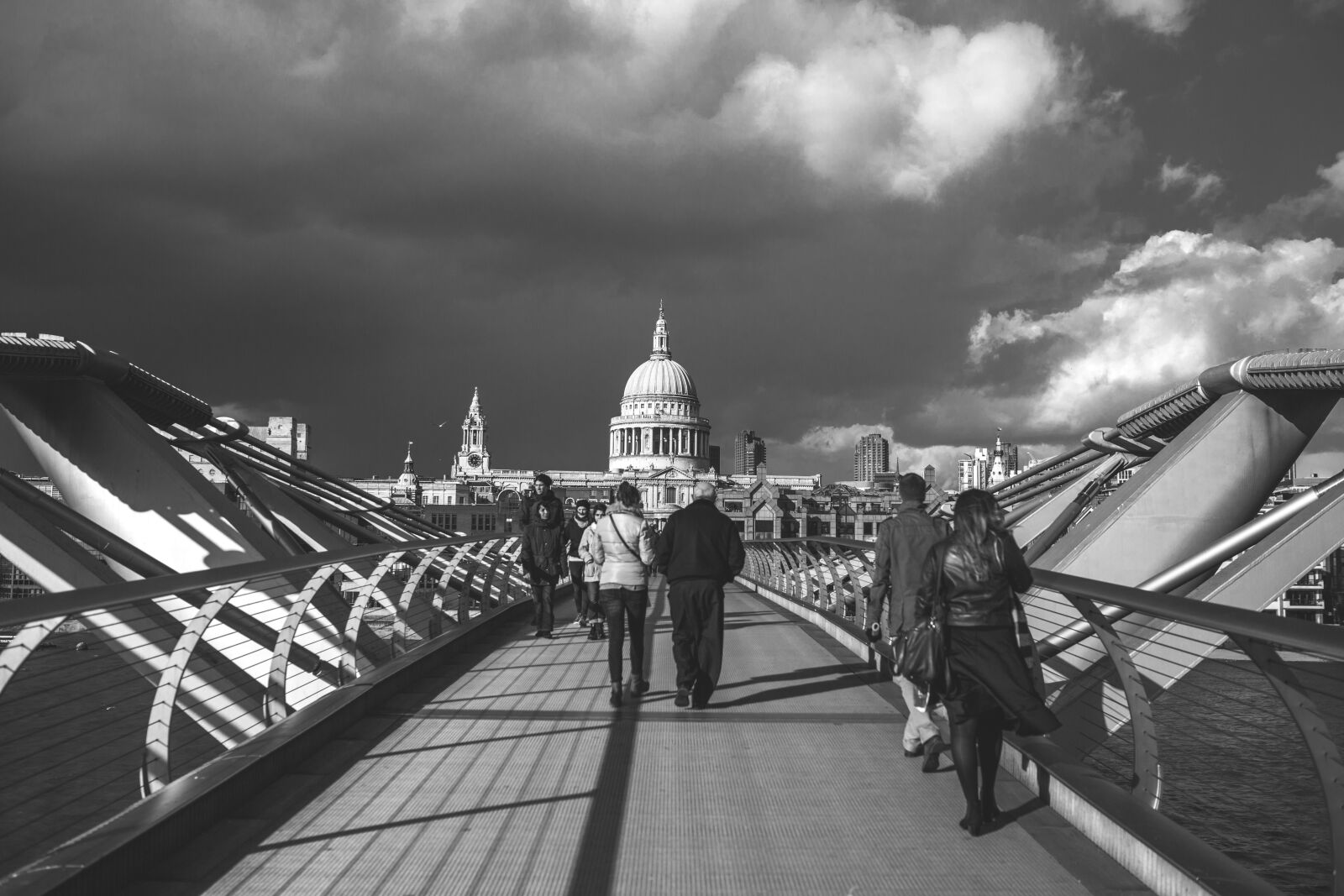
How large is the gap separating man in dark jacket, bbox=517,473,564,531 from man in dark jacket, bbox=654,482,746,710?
5.05 meters

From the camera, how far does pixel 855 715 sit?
8.34 m

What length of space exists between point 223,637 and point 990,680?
665 cm

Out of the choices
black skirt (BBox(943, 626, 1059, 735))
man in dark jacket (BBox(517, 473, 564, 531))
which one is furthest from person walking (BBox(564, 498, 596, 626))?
black skirt (BBox(943, 626, 1059, 735))

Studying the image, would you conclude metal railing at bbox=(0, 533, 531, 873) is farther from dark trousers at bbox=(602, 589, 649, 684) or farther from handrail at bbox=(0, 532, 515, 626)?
dark trousers at bbox=(602, 589, 649, 684)

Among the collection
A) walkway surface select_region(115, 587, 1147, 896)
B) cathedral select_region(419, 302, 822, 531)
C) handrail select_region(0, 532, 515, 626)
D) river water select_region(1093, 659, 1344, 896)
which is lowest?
river water select_region(1093, 659, 1344, 896)

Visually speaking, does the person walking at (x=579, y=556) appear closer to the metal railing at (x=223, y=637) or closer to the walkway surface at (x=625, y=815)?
the metal railing at (x=223, y=637)

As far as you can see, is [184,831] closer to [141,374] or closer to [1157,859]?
[1157,859]

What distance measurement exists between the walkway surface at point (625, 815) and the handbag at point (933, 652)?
0.65m

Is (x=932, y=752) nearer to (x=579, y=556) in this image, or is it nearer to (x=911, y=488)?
(x=911, y=488)

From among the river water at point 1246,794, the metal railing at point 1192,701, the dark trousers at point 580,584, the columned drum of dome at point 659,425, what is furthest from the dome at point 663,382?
the dark trousers at point 580,584

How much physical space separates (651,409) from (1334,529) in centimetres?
15570

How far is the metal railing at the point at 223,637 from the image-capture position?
4.51 metres

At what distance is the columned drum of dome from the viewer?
16475cm

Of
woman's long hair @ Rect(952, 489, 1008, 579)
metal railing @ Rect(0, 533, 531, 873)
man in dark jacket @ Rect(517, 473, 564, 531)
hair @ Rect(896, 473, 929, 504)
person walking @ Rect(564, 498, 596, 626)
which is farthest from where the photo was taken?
person walking @ Rect(564, 498, 596, 626)
